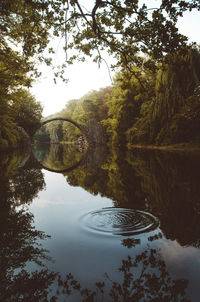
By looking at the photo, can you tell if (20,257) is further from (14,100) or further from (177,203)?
(14,100)

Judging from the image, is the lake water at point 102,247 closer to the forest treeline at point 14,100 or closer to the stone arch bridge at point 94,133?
the forest treeline at point 14,100

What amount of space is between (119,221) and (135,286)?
1860mm

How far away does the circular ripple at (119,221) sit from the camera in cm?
358

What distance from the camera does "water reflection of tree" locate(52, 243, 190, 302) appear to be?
1.98 metres

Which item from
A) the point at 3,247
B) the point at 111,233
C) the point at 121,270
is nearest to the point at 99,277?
the point at 121,270

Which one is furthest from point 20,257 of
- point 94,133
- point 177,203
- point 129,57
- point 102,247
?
point 94,133

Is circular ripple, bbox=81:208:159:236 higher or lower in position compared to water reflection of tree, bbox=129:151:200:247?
lower

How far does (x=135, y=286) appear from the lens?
2133mm

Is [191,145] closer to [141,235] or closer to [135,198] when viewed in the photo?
[135,198]

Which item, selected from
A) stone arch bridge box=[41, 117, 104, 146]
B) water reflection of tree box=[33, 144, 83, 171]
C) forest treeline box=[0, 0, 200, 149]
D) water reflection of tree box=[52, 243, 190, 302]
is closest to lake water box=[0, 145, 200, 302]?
water reflection of tree box=[52, 243, 190, 302]

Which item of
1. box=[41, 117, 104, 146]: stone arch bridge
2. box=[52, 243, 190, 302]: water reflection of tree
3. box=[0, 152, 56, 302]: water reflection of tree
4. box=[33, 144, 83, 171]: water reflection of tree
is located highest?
box=[41, 117, 104, 146]: stone arch bridge

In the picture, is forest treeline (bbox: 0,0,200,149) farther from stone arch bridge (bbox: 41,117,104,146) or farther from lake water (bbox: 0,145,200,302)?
stone arch bridge (bbox: 41,117,104,146)

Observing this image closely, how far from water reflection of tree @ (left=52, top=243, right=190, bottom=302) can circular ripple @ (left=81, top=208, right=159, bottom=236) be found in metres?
1.02

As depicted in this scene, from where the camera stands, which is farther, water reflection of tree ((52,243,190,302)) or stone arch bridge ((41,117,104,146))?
stone arch bridge ((41,117,104,146))
